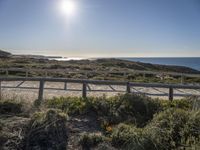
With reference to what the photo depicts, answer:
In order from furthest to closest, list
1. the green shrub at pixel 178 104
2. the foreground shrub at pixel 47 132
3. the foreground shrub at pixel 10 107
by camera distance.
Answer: the green shrub at pixel 178 104 < the foreground shrub at pixel 10 107 < the foreground shrub at pixel 47 132

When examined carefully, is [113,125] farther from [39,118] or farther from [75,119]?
[39,118]

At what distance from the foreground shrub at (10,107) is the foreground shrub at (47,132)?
1341 millimetres


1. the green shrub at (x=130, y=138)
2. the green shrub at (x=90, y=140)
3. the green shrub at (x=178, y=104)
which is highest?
the green shrub at (x=178, y=104)

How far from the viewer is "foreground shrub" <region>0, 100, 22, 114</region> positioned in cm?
750

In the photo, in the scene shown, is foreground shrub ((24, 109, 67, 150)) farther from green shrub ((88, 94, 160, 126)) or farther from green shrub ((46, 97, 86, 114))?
green shrub ((88, 94, 160, 126))

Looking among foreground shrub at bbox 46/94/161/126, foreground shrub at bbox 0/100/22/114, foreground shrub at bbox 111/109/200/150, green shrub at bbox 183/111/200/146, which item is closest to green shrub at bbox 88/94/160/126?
foreground shrub at bbox 46/94/161/126

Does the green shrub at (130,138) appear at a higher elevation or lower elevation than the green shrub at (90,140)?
higher

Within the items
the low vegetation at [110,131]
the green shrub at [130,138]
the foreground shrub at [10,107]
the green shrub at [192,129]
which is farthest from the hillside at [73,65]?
the green shrub at [192,129]

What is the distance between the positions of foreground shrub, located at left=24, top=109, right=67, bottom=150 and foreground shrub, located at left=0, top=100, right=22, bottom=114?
52.8 inches

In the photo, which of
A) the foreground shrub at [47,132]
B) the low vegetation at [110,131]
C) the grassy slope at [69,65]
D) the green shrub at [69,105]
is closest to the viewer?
the low vegetation at [110,131]

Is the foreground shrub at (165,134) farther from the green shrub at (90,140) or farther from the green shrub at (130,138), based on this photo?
the green shrub at (90,140)

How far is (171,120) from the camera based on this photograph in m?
5.78

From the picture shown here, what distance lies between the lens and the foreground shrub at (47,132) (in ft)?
18.6

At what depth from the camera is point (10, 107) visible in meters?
7.63
